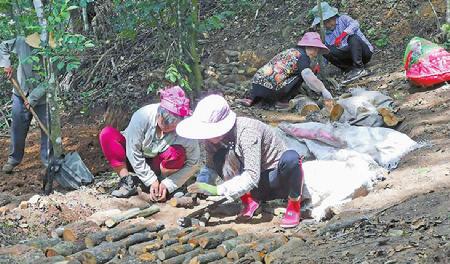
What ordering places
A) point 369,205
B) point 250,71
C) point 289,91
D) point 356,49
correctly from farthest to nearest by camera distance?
point 250,71 < point 356,49 < point 289,91 < point 369,205

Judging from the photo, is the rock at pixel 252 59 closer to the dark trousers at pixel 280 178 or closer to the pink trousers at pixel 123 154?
the pink trousers at pixel 123 154

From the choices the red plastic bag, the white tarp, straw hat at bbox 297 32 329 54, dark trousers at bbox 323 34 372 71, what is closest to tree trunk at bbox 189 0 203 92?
straw hat at bbox 297 32 329 54

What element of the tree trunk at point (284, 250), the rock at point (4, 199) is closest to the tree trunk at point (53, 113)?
the rock at point (4, 199)

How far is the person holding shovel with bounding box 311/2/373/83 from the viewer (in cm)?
878

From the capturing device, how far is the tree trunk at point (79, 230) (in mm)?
4379

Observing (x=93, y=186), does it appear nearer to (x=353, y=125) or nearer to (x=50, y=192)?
(x=50, y=192)

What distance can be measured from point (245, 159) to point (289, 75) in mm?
3455

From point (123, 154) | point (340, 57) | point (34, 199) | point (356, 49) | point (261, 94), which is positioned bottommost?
point (261, 94)

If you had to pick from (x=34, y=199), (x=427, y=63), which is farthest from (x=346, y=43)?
(x=34, y=199)

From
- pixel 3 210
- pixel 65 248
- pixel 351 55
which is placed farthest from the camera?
pixel 351 55

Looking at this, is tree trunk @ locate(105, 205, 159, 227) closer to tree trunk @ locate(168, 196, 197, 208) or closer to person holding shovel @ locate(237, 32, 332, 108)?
tree trunk @ locate(168, 196, 197, 208)

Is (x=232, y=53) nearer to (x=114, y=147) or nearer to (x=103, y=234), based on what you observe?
(x=114, y=147)

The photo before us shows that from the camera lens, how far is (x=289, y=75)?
7.80m

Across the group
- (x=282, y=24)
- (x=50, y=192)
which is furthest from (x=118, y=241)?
(x=282, y=24)
